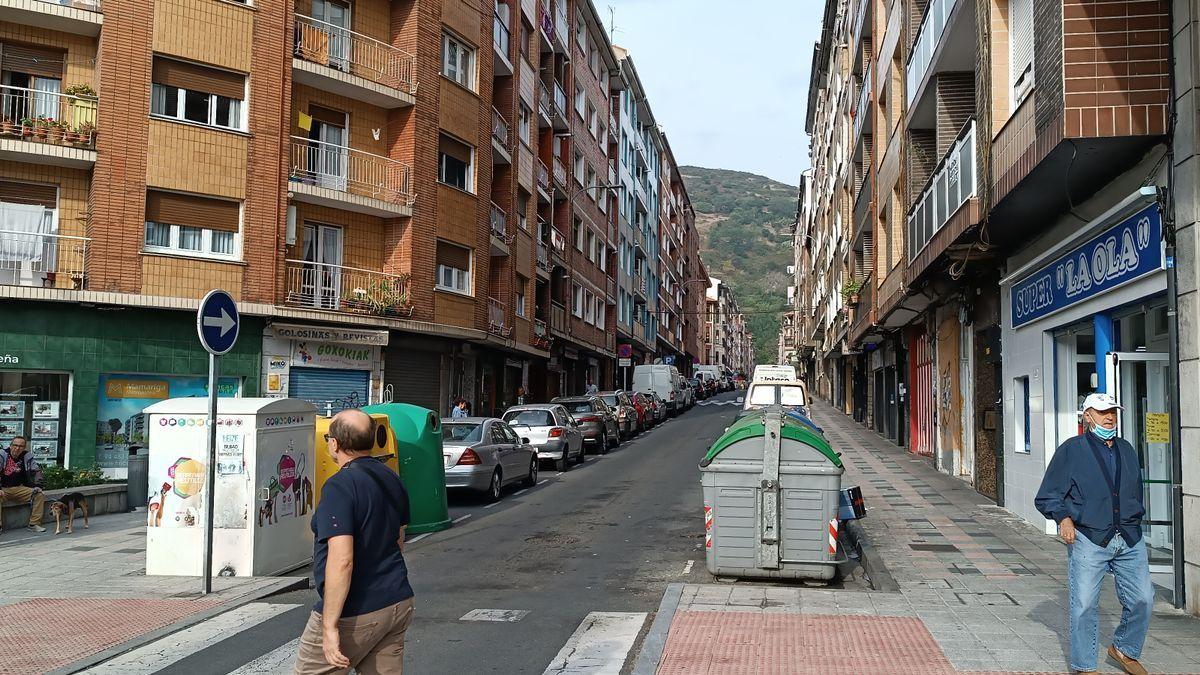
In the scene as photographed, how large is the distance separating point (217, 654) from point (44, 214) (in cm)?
1565

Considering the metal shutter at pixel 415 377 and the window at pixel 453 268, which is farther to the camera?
the window at pixel 453 268

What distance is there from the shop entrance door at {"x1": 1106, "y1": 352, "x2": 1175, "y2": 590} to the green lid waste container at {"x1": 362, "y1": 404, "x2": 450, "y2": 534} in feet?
26.4

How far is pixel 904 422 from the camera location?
2728 centimetres

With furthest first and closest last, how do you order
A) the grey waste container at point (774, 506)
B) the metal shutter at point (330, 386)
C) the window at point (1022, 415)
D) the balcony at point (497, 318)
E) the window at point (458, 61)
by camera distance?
the balcony at point (497, 318), the window at point (458, 61), the metal shutter at point (330, 386), the window at point (1022, 415), the grey waste container at point (774, 506)

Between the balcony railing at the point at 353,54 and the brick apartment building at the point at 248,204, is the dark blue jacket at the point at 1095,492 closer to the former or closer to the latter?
the brick apartment building at the point at 248,204

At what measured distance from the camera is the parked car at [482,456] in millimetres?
15898

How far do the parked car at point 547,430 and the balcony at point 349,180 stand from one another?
5878 mm

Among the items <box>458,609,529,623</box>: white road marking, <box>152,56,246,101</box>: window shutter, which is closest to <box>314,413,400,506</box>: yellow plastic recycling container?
<box>458,609,529,623</box>: white road marking

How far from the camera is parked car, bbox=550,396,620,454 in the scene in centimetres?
2662

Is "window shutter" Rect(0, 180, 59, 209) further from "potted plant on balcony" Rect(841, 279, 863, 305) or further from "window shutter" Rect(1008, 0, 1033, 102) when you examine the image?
"potted plant on balcony" Rect(841, 279, 863, 305)

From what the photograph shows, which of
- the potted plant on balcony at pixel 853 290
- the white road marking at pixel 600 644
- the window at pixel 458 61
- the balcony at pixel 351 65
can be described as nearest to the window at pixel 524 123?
the window at pixel 458 61

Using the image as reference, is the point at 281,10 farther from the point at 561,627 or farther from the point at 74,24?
the point at 561,627

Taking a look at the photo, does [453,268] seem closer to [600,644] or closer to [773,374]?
[773,374]

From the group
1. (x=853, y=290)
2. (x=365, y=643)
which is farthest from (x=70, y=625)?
(x=853, y=290)
